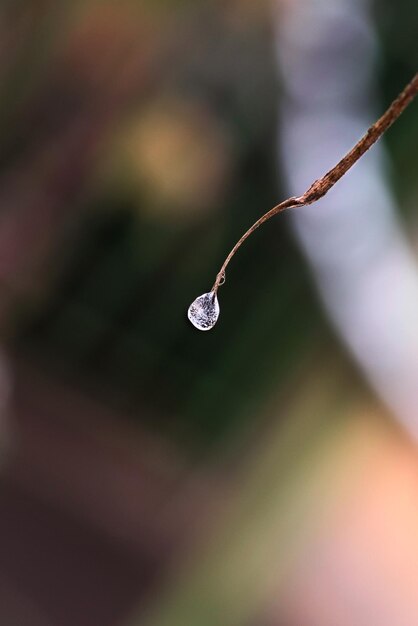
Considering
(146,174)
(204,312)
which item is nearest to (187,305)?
(146,174)

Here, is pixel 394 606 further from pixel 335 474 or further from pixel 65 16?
pixel 65 16

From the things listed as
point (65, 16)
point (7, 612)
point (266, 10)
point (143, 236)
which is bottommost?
point (7, 612)

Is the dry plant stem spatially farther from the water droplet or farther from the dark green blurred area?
the dark green blurred area

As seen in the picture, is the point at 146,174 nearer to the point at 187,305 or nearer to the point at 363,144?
the point at 187,305

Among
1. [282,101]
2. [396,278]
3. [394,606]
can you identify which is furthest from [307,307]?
[394,606]

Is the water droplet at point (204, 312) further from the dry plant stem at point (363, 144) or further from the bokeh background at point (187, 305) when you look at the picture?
the bokeh background at point (187, 305)

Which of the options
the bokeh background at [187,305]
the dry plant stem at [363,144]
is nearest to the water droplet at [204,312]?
the dry plant stem at [363,144]
